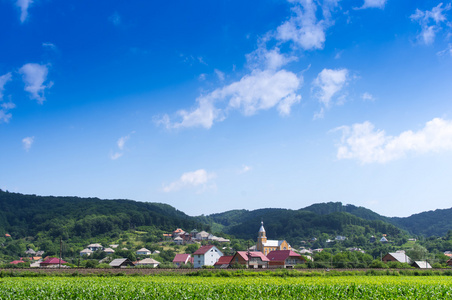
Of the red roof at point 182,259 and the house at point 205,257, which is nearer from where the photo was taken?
the house at point 205,257

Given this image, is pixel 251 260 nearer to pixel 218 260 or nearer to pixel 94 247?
pixel 218 260

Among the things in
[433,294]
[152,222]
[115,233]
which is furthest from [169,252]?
[433,294]

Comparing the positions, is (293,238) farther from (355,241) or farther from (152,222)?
(152,222)

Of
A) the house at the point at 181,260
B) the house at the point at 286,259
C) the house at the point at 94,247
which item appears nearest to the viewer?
the house at the point at 286,259

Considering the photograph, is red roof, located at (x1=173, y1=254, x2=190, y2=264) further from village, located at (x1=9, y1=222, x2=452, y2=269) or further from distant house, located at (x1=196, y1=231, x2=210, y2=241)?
distant house, located at (x1=196, y1=231, x2=210, y2=241)

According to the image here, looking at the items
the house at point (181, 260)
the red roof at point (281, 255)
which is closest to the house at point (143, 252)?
the house at point (181, 260)

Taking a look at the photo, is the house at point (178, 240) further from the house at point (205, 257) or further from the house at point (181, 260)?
the house at point (205, 257)

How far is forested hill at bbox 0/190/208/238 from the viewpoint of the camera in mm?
151125

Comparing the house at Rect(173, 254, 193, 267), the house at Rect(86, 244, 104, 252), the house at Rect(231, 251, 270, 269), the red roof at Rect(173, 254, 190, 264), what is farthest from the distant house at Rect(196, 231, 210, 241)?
the house at Rect(231, 251, 270, 269)

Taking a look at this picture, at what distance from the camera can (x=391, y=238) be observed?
575 ft

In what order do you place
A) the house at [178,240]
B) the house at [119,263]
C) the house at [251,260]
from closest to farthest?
1. the house at [119,263]
2. the house at [251,260]
3. the house at [178,240]

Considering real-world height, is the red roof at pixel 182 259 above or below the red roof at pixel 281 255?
below

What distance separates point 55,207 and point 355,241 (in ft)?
501

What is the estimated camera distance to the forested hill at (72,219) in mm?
151125
